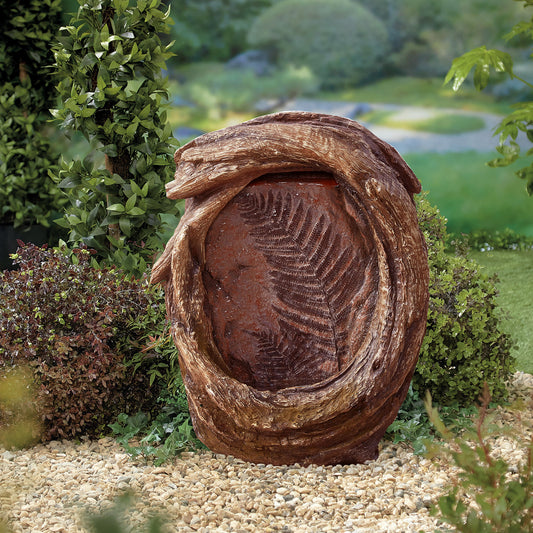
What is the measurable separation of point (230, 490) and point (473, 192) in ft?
18.4

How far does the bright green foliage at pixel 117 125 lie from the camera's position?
170 inches

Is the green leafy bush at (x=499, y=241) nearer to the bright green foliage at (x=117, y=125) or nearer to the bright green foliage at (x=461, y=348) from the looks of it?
the bright green foliage at (x=461, y=348)

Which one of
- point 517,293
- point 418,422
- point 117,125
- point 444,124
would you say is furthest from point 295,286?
point 444,124

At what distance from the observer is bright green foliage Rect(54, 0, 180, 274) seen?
14.2 ft

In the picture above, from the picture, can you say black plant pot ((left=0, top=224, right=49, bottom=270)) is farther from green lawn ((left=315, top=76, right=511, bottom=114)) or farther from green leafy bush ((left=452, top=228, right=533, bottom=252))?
green leafy bush ((left=452, top=228, right=533, bottom=252))

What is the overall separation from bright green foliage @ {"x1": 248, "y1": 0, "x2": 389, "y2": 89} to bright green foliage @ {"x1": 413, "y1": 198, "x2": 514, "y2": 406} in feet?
15.1

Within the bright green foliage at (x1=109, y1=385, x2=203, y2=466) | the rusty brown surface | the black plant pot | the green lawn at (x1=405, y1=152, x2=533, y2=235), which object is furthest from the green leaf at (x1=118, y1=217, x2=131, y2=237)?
the green lawn at (x1=405, y1=152, x2=533, y2=235)

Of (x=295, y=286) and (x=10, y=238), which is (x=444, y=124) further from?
(x=295, y=286)

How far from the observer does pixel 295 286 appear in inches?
122

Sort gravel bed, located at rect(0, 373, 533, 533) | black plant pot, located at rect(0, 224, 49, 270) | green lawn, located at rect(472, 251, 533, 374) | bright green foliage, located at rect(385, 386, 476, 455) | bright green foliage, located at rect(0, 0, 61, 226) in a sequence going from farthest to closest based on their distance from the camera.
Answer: black plant pot, located at rect(0, 224, 49, 270) → bright green foliage, located at rect(0, 0, 61, 226) → green lawn, located at rect(472, 251, 533, 374) → bright green foliage, located at rect(385, 386, 476, 455) → gravel bed, located at rect(0, 373, 533, 533)

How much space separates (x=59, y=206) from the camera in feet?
20.3

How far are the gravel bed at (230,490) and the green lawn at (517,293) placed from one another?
1.99 metres

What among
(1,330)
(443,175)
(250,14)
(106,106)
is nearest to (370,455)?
(1,330)

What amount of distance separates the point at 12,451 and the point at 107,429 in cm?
49
